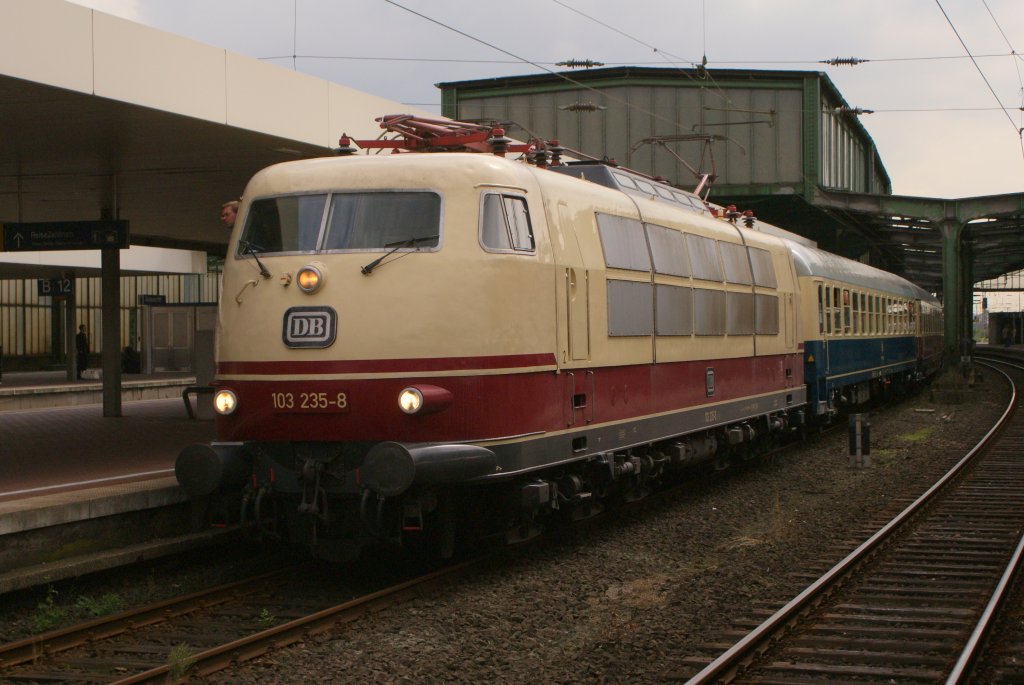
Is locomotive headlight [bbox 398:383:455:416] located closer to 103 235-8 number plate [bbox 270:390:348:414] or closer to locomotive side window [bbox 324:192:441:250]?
103 235-8 number plate [bbox 270:390:348:414]

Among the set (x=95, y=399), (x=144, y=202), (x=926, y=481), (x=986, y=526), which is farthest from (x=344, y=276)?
(x=95, y=399)

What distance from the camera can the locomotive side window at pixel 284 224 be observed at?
9.13 metres

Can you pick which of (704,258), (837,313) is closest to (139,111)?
(704,258)

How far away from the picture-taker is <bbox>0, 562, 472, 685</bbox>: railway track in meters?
7.06

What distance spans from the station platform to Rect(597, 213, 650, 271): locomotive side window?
446cm

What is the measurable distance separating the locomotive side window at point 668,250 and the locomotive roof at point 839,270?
5557 millimetres

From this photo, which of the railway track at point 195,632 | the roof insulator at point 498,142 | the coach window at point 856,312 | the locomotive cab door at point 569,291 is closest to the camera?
the railway track at point 195,632

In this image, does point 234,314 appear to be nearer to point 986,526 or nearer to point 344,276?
point 344,276

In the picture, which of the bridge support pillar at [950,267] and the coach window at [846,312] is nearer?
the coach window at [846,312]

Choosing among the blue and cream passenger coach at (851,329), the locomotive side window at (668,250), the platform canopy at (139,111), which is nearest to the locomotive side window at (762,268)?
the blue and cream passenger coach at (851,329)

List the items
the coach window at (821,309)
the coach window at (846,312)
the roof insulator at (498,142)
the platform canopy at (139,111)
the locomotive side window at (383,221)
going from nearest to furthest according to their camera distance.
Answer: the locomotive side window at (383,221) → the roof insulator at (498,142) → the platform canopy at (139,111) → the coach window at (821,309) → the coach window at (846,312)

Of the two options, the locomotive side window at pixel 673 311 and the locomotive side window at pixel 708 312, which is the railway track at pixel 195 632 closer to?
the locomotive side window at pixel 673 311

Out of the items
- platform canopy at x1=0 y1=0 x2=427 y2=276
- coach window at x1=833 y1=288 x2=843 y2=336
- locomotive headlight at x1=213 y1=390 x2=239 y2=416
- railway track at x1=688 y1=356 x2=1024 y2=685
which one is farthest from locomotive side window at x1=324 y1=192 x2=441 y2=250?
coach window at x1=833 y1=288 x2=843 y2=336

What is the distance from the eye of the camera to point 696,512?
12.9m
